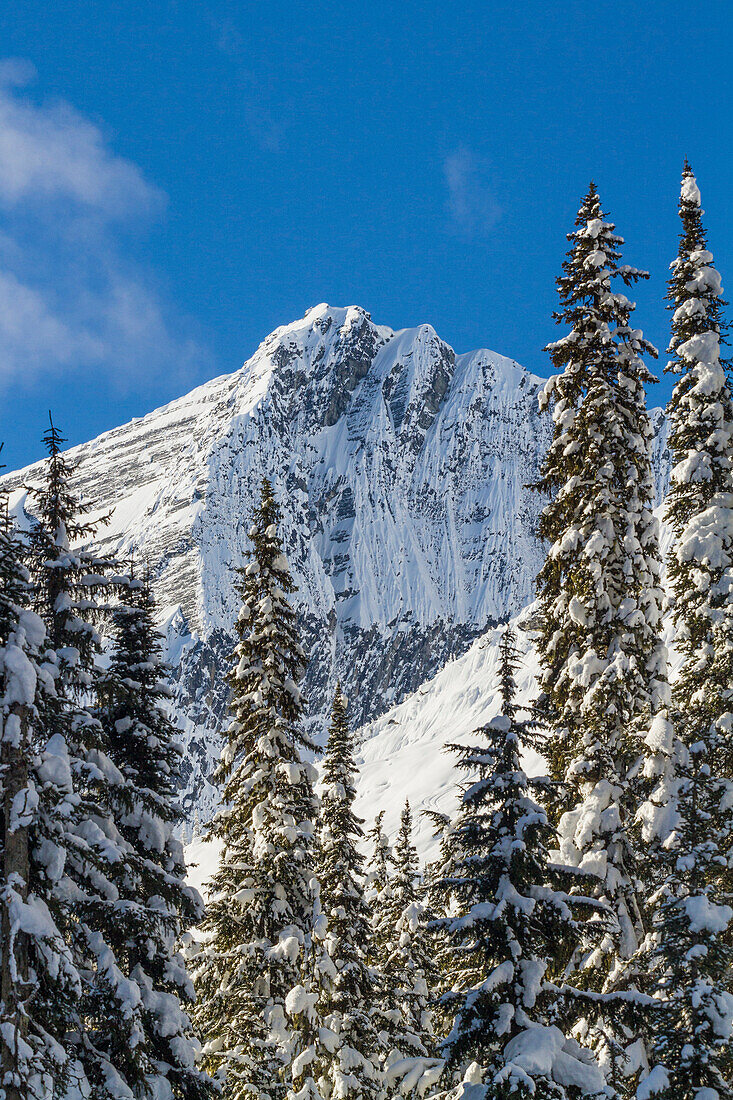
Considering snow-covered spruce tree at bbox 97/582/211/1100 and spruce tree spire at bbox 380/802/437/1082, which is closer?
snow-covered spruce tree at bbox 97/582/211/1100

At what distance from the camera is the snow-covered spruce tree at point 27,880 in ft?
33.1

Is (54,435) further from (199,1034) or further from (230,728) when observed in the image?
(199,1034)

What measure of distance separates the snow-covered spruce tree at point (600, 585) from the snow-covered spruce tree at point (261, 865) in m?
5.59

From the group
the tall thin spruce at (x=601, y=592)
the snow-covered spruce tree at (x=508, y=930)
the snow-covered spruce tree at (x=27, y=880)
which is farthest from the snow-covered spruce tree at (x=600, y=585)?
the snow-covered spruce tree at (x=27, y=880)

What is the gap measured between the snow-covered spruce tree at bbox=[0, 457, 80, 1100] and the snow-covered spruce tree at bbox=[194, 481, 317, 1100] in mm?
5764

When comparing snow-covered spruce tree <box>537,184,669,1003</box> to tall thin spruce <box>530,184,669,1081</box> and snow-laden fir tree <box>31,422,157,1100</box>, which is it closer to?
tall thin spruce <box>530,184,669,1081</box>

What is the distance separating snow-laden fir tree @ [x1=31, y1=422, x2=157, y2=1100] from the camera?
38.9ft

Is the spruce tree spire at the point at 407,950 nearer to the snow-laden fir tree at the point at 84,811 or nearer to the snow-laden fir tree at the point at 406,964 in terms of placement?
the snow-laden fir tree at the point at 406,964

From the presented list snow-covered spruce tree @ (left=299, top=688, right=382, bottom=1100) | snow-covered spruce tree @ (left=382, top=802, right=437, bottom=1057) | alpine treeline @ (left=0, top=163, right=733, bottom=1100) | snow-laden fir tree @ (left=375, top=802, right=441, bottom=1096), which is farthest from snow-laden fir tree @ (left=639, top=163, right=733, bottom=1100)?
snow-covered spruce tree @ (left=382, top=802, right=437, bottom=1057)

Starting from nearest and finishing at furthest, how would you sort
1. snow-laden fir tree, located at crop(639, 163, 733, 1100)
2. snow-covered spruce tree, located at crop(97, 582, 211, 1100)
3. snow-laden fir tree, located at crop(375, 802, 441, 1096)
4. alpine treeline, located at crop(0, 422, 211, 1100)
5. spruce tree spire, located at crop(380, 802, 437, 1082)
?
1. alpine treeline, located at crop(0, 422, 211, 1100)
2. snow-laden fir tree, located at crop(639, 163, 733, 1100)
3. snow-covered spruce tree, located at crop(97, 582, 211, 1100)
4. snow-laden fir tree, located at crop(375, 802, 441, 1096)
5. spruce tree spire, located at crop(380, 802, 437, 1082)

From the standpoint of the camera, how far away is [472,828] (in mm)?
10336

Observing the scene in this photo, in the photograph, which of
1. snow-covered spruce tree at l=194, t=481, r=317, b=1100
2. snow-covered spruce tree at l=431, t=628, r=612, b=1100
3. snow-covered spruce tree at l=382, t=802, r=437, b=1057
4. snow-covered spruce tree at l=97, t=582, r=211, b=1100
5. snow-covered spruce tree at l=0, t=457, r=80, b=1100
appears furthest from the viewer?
snow-covered spruce tree at l=382, t=802, r=437, b=1057

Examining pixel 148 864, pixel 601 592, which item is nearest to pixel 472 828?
pixel 601 592

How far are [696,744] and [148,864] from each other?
8.47m
